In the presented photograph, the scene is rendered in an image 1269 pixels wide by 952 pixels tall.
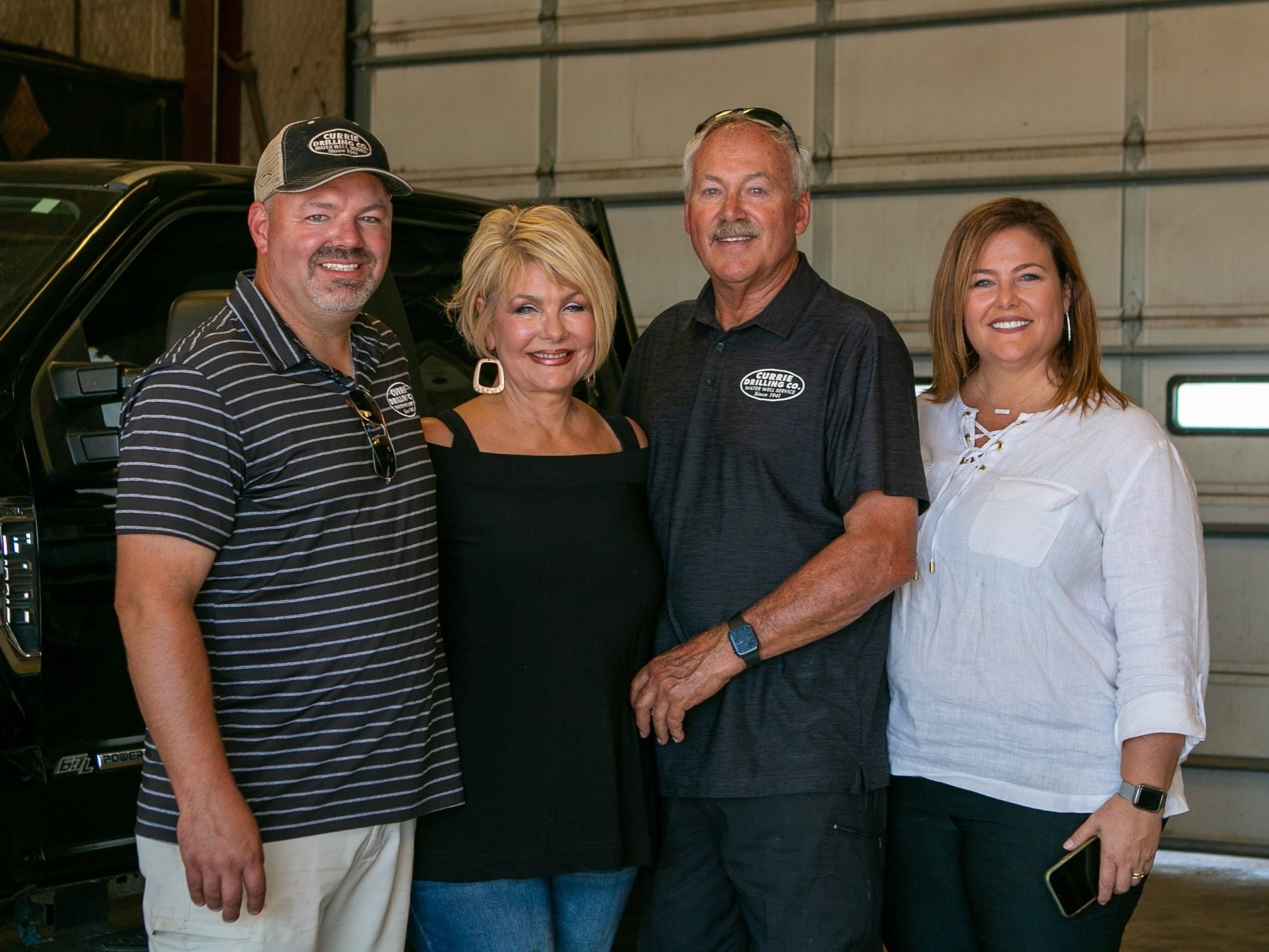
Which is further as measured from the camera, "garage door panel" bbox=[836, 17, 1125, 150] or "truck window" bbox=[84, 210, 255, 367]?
"garage door panel" bbox=[836, 17, 1125, 150]

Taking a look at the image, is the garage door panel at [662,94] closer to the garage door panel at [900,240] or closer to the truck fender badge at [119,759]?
the garage door panel at [900,240]

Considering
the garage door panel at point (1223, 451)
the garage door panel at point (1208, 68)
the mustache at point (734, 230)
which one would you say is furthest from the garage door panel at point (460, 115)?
the mustache at point (734, 230)

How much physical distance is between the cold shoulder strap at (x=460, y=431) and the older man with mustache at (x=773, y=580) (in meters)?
0.37

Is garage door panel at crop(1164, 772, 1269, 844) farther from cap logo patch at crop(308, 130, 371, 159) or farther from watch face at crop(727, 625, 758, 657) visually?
cap logo patch at crop(308, 130, 371, 159)

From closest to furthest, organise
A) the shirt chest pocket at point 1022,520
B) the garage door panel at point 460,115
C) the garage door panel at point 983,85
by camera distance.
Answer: the shirt chest pocket at point 1022,520 < the garage door panel at point 983,85 < the garage door panel at point 460,115

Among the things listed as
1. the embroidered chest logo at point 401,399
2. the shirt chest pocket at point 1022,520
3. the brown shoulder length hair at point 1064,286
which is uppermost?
the brown shoulder length hair at point 1064,286

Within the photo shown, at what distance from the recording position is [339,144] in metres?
1.95

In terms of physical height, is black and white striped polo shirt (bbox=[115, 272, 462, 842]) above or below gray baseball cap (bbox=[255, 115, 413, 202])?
below

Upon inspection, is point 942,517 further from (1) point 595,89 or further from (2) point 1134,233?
(1) point 595,89

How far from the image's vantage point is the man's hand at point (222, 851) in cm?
170

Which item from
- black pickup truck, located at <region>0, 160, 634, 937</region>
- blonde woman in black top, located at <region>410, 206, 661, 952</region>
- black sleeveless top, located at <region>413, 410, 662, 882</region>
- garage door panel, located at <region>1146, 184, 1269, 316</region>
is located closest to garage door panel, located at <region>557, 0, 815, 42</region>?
garage door panel, located at <region>1146, 184, 1269, 316</region>

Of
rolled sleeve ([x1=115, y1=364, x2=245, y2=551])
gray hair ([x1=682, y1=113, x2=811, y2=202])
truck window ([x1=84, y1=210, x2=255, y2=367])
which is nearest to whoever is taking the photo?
rolled sleeve ([x1=115, y1=364, x2=245, y2=551])

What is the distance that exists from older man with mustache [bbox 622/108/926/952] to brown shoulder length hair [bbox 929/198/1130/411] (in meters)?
0.16

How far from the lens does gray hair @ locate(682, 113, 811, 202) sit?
2.38 m
